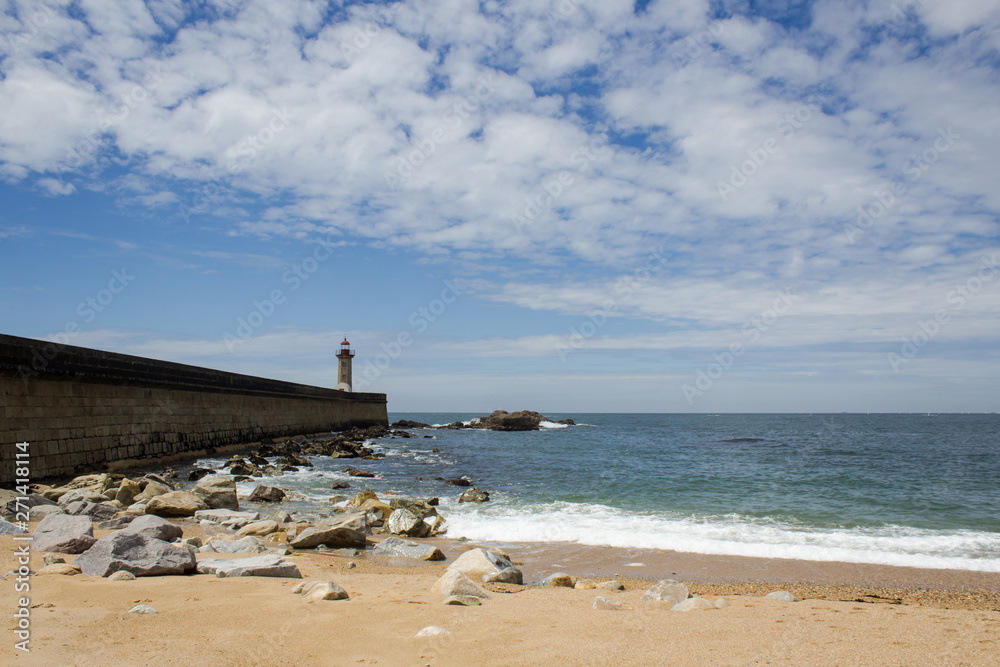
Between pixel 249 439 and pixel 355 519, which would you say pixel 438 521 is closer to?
pixel 355 519

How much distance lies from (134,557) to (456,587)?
3.15m

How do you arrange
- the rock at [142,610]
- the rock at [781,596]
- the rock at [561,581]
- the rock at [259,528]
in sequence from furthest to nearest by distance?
the rock at [259,528], the rock at [561,581], the rock at [781,596], the rock at [142,610]

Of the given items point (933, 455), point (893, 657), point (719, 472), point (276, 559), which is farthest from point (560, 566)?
point (933, 455)

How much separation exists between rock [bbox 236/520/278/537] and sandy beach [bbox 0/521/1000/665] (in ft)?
7.68

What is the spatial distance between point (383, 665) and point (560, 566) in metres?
4.85

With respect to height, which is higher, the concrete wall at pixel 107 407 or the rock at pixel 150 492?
the concrete wall at pixel 107 407

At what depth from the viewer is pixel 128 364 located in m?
17.4

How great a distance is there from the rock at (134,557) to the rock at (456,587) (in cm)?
254

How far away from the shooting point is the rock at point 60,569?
5.23 meters

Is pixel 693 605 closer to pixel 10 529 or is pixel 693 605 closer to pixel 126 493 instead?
pixel 10 529

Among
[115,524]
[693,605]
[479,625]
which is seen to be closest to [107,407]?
[115,524]

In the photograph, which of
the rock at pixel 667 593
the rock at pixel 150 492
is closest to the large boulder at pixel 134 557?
the rock at pixel 667 593

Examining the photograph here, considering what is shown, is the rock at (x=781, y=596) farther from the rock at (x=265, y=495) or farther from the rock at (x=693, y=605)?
the rock at (x=265, y=495)

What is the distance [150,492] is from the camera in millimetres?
10820
